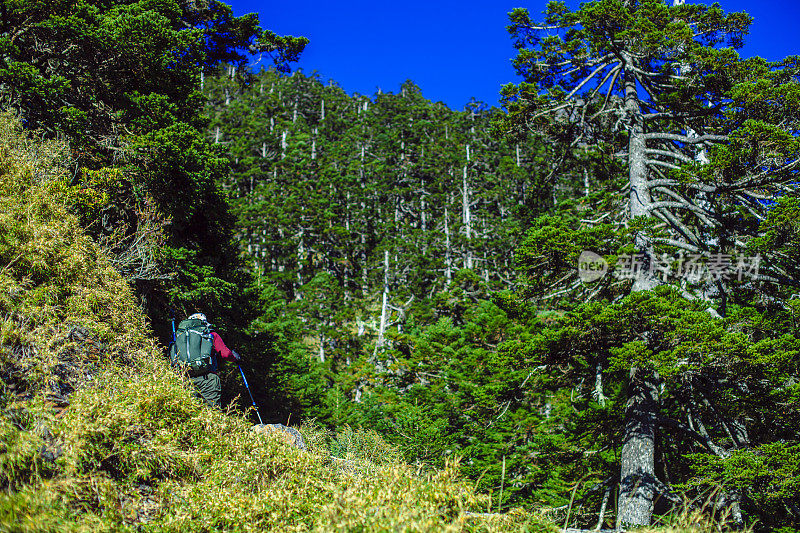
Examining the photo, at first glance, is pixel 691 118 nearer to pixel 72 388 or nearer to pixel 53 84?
pixel 72 388

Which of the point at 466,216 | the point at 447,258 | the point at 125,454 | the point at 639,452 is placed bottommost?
the point at 639,452

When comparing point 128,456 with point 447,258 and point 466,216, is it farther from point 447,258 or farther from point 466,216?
point 466,216

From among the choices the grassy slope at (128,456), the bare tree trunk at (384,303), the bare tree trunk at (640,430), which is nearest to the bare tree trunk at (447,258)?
the bare tree trunk at (384,303)

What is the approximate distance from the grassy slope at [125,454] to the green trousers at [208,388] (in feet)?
2.13

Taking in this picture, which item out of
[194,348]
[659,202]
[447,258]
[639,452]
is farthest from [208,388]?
[447,258]

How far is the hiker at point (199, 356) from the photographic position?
7.10 m

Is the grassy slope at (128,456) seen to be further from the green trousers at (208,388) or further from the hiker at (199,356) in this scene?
the green trousers at (208,388)

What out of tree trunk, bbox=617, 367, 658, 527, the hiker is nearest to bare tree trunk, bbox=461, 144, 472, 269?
tree trunk, bbox=617, 367, 658, 527

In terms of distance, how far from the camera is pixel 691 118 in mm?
10375

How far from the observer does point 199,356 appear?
23.4ft

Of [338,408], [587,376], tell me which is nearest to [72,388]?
[587,376]

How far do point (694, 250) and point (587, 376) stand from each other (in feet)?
11.1

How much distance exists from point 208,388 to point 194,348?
69 cm

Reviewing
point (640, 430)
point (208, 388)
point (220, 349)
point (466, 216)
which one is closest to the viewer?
point (208, 388)
